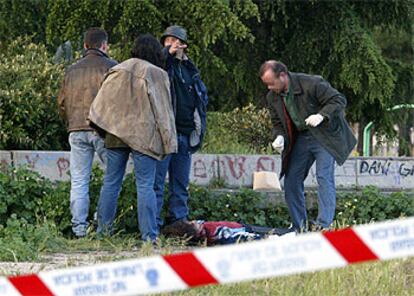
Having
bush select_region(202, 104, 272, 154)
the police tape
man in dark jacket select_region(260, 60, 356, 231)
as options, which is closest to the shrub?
man in dark jacket select_region(260, 60, 356, 231)

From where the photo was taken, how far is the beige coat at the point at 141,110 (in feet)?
27.5

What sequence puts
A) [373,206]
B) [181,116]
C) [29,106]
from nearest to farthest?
[181,116]
[373,206]
[29,106]

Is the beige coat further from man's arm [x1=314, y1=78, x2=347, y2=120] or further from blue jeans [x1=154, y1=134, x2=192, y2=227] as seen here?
man's arm [x1=314, y1=78, x2=347, y2=120]

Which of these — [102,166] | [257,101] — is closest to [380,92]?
[257,101]

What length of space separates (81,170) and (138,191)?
0.97m

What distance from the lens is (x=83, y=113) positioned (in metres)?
9.19

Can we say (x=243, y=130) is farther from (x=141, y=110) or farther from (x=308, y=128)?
(x=141, y=110)

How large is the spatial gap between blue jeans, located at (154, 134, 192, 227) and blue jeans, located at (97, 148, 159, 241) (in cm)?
53

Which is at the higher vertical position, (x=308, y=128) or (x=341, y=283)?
(x=308, y=128)

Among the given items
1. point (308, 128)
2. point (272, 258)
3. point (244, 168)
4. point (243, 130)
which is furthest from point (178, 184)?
point (272, 258)

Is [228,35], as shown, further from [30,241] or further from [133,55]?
[30,241]

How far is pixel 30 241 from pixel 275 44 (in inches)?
404

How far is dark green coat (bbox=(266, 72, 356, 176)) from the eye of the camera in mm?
8945

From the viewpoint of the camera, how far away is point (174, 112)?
29.6 feet
